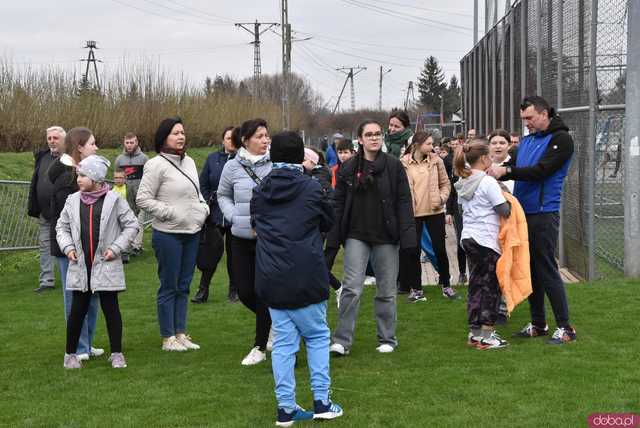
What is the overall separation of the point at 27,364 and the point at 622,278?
6.35m

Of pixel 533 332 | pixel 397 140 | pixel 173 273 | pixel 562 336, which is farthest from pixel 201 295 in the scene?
pixel 562 336

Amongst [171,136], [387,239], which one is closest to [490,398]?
[387,239]

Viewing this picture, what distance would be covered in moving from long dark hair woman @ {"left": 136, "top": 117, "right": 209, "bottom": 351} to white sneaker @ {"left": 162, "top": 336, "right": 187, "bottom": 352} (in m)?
0.22

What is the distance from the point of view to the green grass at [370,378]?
554 cm

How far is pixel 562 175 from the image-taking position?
7215 millimetres

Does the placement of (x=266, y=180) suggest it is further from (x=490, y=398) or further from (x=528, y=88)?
(x=528, y=88)

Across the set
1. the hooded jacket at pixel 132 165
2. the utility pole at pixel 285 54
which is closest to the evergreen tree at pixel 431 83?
the utility pole at pixel 285 54

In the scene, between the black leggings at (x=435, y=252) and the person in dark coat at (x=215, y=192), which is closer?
the person in dark coat at (x=215, y=192)

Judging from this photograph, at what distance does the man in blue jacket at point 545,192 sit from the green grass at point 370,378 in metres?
0.40

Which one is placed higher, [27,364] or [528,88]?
[528,88]

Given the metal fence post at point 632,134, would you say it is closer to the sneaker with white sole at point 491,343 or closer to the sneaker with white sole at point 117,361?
the sneaker with white sole at point 491,343

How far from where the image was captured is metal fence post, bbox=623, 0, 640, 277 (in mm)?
9781

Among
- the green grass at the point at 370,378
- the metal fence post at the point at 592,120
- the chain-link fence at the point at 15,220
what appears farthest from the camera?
the chain-link fence at the point at 15,220

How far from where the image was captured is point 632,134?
988cm
